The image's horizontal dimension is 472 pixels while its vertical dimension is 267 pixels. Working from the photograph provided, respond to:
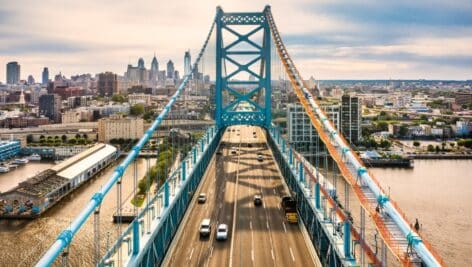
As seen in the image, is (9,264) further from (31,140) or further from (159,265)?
(31,140)

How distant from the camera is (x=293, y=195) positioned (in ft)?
34.2

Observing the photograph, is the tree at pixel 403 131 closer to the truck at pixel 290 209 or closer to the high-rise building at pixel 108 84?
the truck at pixel 290 209

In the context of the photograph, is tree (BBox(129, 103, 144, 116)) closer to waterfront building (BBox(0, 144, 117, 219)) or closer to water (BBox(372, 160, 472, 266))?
waterfront building (BBox(0, 144, 117, 219))

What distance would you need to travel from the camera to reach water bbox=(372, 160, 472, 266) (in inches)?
420

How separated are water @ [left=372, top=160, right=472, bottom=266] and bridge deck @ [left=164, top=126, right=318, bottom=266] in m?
3.73

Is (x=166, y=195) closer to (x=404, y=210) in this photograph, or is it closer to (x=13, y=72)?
(x=404, y=210)

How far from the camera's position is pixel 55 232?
40.8 ft

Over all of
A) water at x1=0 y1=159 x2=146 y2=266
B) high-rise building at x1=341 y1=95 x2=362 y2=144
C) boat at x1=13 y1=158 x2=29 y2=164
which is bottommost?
water at x1=0 y1=159 x2=146 y2=266

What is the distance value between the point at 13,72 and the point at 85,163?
321 ft

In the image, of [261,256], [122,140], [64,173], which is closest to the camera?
[261,256]

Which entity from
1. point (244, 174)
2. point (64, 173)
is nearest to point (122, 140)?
point (64, 173)

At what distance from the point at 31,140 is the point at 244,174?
23.4m

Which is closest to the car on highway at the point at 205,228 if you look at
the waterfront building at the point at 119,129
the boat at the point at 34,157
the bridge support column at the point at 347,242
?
the bridge support column at the point at 347,242

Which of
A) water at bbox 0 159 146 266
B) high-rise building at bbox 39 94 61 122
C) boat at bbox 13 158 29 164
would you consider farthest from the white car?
high-rise building at bbox 39 94 61 122
